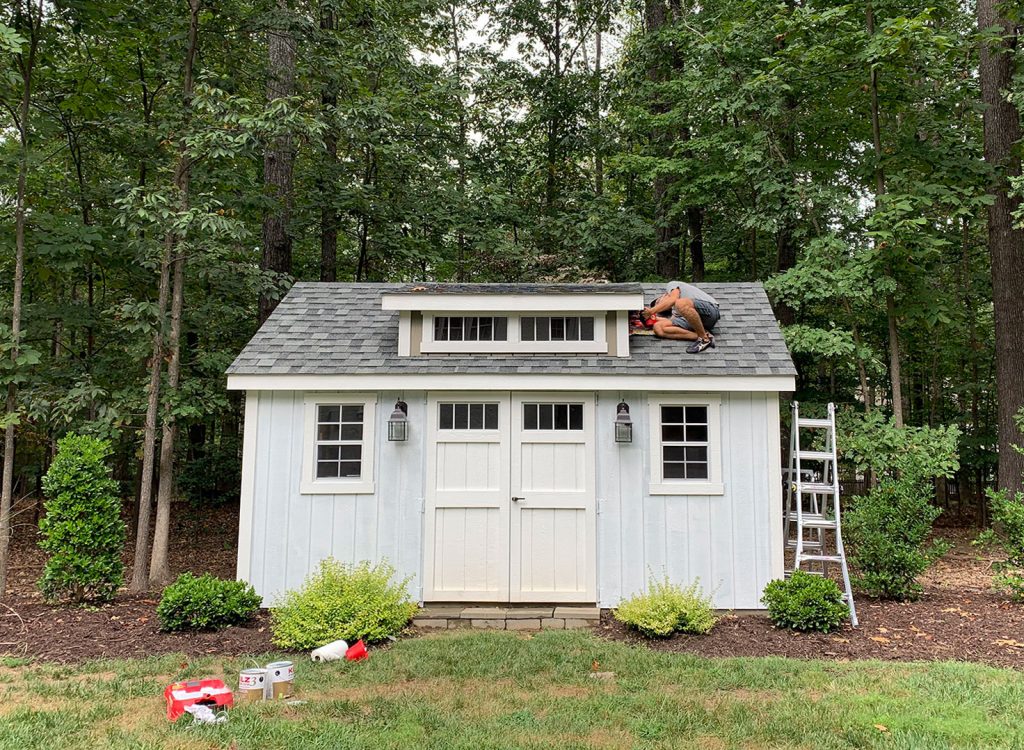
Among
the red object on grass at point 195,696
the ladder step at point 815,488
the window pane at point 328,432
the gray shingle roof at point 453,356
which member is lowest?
the red object on grass at point 195,696

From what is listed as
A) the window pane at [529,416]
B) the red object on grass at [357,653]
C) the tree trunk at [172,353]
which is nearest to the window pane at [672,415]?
the window pane at [529,416]

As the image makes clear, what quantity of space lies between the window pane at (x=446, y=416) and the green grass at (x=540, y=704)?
2.21 m

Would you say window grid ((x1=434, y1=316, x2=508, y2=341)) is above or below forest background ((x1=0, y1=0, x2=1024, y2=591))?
below

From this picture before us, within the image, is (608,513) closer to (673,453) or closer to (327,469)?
(673,453)

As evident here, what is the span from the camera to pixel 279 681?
4.31 meters

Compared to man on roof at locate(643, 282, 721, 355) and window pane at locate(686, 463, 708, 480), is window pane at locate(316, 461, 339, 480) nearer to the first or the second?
window pane at locate(686, 463, 708, 480)

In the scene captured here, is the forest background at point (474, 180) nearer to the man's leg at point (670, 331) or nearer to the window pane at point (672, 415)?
the man's leg at point (670, 331)

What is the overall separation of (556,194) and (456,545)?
1032 cm

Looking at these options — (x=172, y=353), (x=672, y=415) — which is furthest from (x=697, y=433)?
(x=172, y=353)

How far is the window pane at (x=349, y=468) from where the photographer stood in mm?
6570

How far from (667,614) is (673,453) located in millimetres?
1592

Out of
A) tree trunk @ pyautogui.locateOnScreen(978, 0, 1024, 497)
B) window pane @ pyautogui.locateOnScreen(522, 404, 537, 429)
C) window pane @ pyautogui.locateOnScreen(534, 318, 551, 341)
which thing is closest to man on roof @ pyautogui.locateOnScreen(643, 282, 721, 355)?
window pane @ pyautogui.locateOnScreen(534, 318, 551, 341)

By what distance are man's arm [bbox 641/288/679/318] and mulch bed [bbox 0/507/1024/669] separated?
10.5 ft

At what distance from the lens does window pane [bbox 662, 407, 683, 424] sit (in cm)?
654
